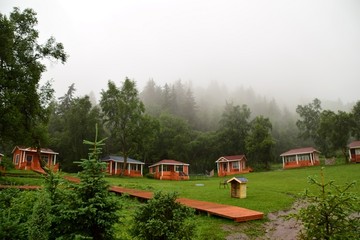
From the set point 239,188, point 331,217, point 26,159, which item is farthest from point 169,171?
point 331,217

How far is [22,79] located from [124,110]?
74.6ft

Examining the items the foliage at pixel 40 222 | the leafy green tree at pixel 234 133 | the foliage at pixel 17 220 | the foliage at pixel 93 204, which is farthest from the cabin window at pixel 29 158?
the foliage at pixel 40 222

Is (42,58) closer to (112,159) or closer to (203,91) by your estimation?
(112,159)

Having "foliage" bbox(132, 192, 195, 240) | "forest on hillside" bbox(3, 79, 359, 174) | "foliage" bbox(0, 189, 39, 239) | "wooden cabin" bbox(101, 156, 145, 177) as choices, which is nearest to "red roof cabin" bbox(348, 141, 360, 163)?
"forest on hillside" bbox(3, 79, 359, 174)

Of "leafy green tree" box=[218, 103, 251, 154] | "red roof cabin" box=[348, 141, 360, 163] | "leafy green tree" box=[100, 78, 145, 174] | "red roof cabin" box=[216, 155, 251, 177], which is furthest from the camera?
"leafy green tree" box=[218, 103, 251, 154]

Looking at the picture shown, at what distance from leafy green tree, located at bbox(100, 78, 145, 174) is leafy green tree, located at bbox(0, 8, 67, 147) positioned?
1884 cm

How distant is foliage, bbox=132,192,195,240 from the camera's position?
278 inches

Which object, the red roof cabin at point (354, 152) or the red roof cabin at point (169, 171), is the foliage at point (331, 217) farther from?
the red roof cabin at point (354, 152)

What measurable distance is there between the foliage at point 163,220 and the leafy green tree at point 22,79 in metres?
15.7

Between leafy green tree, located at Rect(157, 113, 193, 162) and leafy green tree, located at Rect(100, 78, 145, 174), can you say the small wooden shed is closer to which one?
leafy green tree, located at Rect(100, 78, 145, 174)

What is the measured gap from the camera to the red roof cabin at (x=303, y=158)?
46.9m

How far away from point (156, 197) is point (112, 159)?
39.0m

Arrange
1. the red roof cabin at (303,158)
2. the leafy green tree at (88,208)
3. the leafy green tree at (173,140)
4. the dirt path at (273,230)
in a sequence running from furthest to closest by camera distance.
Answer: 1. the leafy green tree at (173,140)
2. the red roof cabin at (303,158)
3. the dirt path at (273,230)
4. the leafy green tree at (88,208)

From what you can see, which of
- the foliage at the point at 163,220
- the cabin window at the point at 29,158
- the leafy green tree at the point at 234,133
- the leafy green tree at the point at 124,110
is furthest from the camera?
the leafy green tree at the point at 234,133
